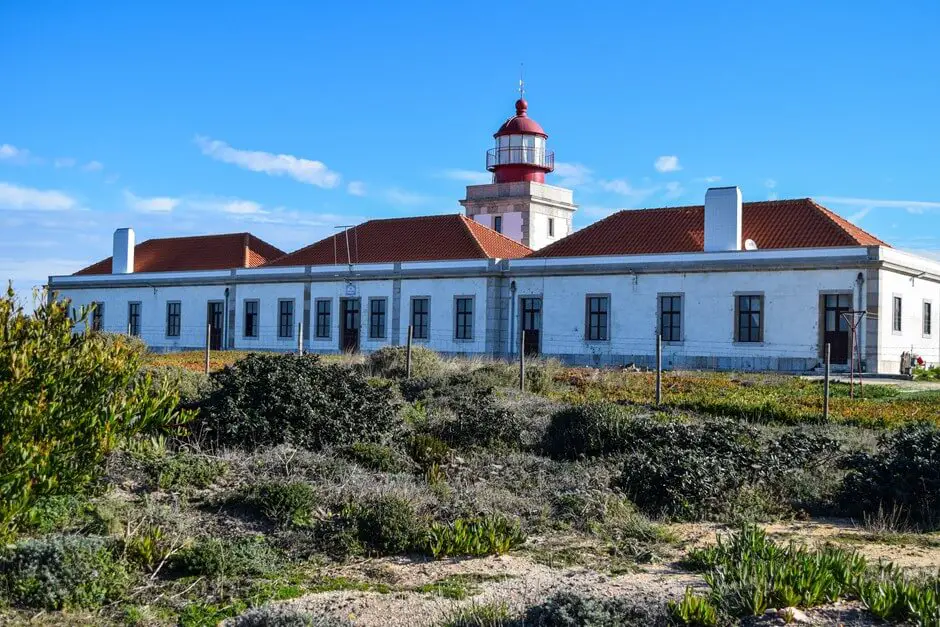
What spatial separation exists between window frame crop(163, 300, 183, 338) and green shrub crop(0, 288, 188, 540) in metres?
35.6

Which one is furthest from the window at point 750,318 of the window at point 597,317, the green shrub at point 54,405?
the green shrub at point 54,405

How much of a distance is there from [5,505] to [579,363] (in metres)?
26.5

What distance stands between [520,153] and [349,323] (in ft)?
40.7

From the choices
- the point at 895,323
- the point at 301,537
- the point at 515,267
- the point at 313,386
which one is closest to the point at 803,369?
the point at 895,323

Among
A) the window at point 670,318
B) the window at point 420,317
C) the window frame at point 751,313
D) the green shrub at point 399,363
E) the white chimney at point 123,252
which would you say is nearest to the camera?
the green shrub at point 399,363

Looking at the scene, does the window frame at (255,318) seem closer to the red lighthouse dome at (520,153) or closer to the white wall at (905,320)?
the red lighthouse dome at (520,153)

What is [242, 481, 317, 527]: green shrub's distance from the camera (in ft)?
28.6

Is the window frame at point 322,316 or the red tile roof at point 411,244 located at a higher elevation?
the red tile roof at point 411,244

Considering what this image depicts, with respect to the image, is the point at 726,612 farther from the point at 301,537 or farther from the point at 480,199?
the point at 480,199

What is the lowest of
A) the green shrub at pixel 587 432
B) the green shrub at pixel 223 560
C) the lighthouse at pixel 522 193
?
the green shrub at pixel 223 560

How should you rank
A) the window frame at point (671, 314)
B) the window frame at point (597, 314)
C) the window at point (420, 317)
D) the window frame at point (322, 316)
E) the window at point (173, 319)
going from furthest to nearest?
the window at point (173, 319)
the window frame at point (322, 316)
the window at point (420, 317)
the window frame at point (597, 314)
the window frame at point (671, 314)

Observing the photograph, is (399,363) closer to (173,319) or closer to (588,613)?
(588,613)

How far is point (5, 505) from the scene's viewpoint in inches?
229

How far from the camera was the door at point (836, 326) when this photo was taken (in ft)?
91.1
